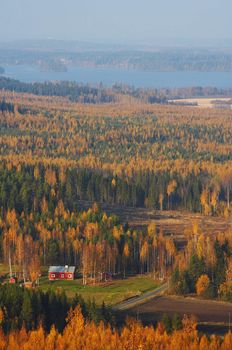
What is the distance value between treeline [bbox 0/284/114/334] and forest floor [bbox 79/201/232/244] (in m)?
26.3

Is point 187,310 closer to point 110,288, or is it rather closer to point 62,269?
point 110,288

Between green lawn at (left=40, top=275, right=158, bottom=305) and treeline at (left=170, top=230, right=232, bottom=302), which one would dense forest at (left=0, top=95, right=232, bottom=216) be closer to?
green lawn at (left=40, top=275, right=158, bottom=305)

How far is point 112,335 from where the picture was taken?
4462 cm

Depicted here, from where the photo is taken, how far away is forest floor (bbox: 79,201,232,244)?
3179 inches

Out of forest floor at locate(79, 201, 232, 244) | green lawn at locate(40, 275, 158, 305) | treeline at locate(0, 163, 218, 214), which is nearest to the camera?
green lawn at locate(40, 275, 158, 305)

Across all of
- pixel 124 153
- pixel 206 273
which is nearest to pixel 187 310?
pixel 206 273

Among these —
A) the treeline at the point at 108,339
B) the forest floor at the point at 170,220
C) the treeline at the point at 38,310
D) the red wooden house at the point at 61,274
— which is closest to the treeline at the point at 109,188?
the forest floor at the point at 170,220

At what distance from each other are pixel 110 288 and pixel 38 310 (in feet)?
40.8

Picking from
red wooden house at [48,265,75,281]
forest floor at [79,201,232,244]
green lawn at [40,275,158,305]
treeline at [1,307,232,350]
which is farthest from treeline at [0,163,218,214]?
treeline at [1,307,232,350]

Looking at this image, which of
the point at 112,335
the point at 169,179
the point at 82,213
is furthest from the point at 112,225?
the point at 112,335

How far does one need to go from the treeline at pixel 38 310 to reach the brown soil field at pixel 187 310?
10.2ft

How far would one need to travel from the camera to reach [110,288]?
2399 inches

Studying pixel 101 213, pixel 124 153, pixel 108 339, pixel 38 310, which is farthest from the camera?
pixel 124 153

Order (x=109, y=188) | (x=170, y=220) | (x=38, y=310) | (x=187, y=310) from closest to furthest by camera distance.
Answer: (x=38, y=310) → (x=187, y=310) → (x=170, y=220) → (x=109, y=188)
